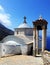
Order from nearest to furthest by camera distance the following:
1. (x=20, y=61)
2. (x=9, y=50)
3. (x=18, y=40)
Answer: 1. (x=20, y=61)
2. (x=9, y=50)
3. (x=18, y=40)

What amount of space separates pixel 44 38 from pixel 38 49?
3410 mm

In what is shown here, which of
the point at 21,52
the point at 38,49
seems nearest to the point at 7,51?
the point at 21,52

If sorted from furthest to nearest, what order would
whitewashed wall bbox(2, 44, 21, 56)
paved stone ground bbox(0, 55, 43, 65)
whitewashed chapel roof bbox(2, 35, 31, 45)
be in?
1. whitewashed chapel roof bbox(2, 35, 31, 45)
2. whitewashed wall bbox(2, 44, 21, 56)
3. paved stone ground bbox(0, 55, 43, 65)

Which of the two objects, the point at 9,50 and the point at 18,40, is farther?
the point at 18,40

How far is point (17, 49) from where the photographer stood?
20.8 metres

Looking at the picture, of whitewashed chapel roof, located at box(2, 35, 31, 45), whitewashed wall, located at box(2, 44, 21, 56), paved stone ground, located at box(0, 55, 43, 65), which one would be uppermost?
whitewashed chapel roof, located at box(2, 35, 31, 45)

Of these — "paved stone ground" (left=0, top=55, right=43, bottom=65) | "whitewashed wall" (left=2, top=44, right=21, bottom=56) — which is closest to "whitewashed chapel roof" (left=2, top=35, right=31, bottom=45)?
"whitewashed wall" (left=2, top=44, right=21, bottom=56)

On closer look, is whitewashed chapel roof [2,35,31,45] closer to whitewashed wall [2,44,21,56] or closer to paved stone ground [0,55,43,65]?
whitewashed wall [2,44,21,56]

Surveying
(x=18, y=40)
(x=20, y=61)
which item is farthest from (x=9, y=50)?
(x=20, y=61)

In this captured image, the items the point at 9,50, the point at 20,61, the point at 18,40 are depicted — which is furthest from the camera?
the point at 18,40

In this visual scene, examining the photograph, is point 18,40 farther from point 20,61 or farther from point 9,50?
point 20,61

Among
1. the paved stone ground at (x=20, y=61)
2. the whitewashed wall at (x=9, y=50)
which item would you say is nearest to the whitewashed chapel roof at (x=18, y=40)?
the whitewashed wall at (x=9, y=50)

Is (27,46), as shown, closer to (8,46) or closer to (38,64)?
(8,46)

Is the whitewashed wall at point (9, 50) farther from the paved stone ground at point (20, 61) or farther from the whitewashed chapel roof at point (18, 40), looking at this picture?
the paved stone ground at point (20, 61)
